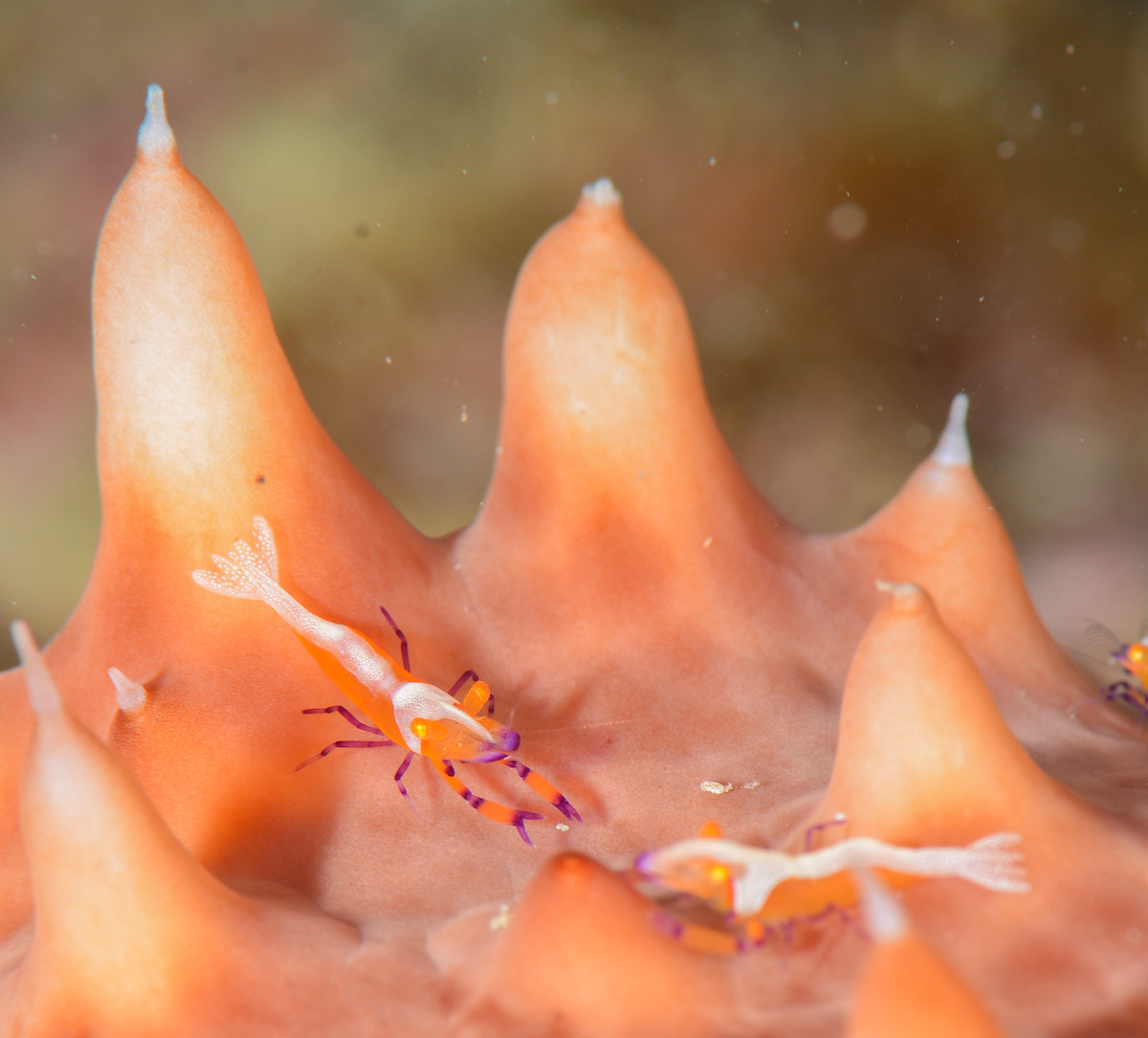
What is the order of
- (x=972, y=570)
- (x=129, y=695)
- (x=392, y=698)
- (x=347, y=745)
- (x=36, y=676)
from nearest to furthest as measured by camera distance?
(x=36, y=676), (x=129, y=695), (x=347, y=745), (x=392, y=698), (x=972, y=570)

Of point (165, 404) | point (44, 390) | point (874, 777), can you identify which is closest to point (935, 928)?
point (874, 777)

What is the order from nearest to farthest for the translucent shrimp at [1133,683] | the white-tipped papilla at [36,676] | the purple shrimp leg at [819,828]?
1. the white-tipped papilla at [36,676]
2. the purple shrimp leg at [819,828]
3. the translucent shrimp at [1133,683]

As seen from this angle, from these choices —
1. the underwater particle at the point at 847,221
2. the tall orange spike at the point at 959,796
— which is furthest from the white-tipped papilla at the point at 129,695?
the underwater particle at the point at 847,221

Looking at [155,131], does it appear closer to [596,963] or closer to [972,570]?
[596,963]

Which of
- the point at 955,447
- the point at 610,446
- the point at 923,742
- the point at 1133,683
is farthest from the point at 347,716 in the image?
the point at 1133,683

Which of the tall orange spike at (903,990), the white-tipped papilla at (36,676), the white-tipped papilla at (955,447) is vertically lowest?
the tall orange spike at (903,990)

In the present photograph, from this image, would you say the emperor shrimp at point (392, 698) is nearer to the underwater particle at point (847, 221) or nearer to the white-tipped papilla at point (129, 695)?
the white-tipped papilla at point (129, 695)

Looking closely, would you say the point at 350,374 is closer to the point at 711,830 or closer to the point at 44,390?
the point at 44,390
